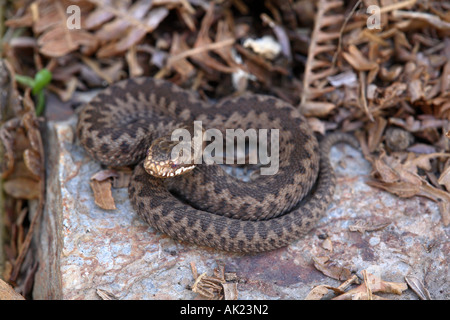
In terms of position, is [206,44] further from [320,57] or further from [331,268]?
[331,268]

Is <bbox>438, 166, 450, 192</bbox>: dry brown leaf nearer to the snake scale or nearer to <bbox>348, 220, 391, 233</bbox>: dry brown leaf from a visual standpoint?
<bbox>348, 220, 391, 233</bbox>: dry brown leaf

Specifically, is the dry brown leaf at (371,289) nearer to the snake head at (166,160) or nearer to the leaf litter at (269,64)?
the leaf litter at (269,64)

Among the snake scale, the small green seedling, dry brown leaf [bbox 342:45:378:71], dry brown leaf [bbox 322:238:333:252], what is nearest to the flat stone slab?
dry brown leaf [bbox 322:238:333:252]

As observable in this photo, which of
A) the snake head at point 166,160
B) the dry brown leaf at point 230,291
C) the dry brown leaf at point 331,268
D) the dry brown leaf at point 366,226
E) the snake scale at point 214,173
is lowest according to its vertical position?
the dry brown leaf at point 366,226

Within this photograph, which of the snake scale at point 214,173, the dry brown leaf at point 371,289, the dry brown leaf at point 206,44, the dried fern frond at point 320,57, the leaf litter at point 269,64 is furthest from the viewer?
the dry brown leaf at point 206,44

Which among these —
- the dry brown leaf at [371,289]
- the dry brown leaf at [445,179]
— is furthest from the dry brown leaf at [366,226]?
the dry brown leaf at [445,179]

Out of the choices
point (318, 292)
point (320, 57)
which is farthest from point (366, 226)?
point (320, 57)
